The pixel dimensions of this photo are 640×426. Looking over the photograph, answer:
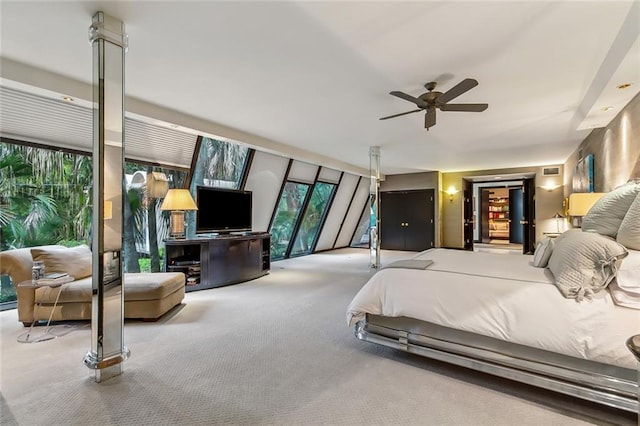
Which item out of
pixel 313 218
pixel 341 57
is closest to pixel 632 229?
pixel 341 57

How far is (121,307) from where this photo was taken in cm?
237

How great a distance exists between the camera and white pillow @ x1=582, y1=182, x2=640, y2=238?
89.8 inches

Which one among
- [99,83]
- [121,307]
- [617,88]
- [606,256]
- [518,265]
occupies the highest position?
[617,88]

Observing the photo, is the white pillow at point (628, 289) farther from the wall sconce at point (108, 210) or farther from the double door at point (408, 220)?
the double door at point (408, 220)

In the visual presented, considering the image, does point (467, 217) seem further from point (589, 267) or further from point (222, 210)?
point (589, 267)

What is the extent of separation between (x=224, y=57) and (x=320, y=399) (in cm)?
279

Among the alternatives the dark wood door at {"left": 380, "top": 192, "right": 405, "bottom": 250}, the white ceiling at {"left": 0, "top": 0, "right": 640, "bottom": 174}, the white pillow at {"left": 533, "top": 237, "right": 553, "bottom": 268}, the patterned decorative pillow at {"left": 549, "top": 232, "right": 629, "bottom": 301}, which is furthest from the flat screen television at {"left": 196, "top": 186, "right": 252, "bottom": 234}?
the dark wood door at {"left": 380, "top": 192, "right": 405, "bottom": 250}

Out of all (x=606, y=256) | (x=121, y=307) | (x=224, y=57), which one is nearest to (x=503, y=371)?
(x=606, y=256)

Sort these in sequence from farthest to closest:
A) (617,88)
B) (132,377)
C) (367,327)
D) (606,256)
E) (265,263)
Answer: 1. (265,263)
2. (617,88)
3. (367,327)
4. (132,377)
5. (606,256)

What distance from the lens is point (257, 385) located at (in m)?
2.16

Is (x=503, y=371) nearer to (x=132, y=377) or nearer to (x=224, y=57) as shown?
(x=132, y=377)

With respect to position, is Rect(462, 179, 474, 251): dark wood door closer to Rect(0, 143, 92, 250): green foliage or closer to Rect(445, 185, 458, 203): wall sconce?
Rect(445, 185, 458, 203): wall sconce

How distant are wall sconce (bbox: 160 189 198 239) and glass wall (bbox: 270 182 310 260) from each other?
106 inches

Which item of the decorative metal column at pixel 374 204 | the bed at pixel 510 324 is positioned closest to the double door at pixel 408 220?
the decorative metal column at pixel 374 204
